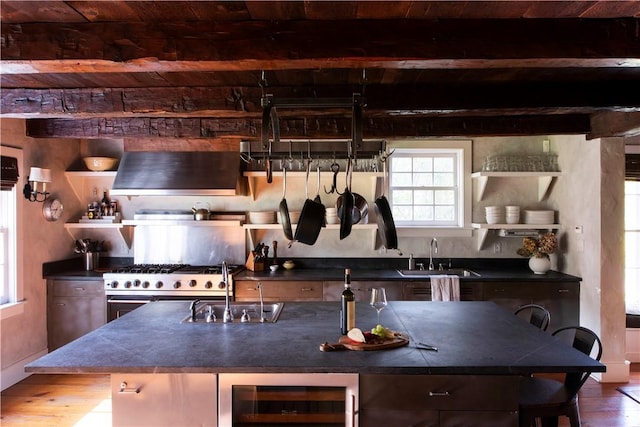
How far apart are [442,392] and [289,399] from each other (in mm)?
756

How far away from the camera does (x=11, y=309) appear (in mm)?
→ 3945

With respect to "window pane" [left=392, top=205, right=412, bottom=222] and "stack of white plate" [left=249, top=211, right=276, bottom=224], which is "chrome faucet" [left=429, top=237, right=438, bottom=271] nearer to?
"window pane" [left=392, top=205, right=412, bottom=222]

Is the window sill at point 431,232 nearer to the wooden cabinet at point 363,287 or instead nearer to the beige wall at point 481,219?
the beige wall at point 481,219

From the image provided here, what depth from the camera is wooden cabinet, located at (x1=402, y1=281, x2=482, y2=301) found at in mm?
4345

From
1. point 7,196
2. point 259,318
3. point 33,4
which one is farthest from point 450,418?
point 7,196

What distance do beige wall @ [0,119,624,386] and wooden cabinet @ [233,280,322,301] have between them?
75 centimetres

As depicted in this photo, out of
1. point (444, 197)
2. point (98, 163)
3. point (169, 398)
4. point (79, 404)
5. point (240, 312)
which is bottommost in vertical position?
point (79, 404)

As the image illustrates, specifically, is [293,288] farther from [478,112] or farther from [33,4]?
[33,4]

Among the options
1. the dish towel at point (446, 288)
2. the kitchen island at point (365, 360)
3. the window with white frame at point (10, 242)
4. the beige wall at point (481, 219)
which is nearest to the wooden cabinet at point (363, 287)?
the dish towel at point (446, 288)

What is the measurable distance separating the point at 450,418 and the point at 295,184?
3435mm

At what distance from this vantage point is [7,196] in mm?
4012

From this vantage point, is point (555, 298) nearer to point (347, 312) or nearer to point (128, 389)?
point (347, 312)

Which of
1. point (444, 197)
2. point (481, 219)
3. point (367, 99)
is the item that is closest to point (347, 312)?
point (367, 99)

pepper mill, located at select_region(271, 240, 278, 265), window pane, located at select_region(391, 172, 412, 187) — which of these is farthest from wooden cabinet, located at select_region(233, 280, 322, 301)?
window pane, located at select_region(391, 172, 412, 187)
